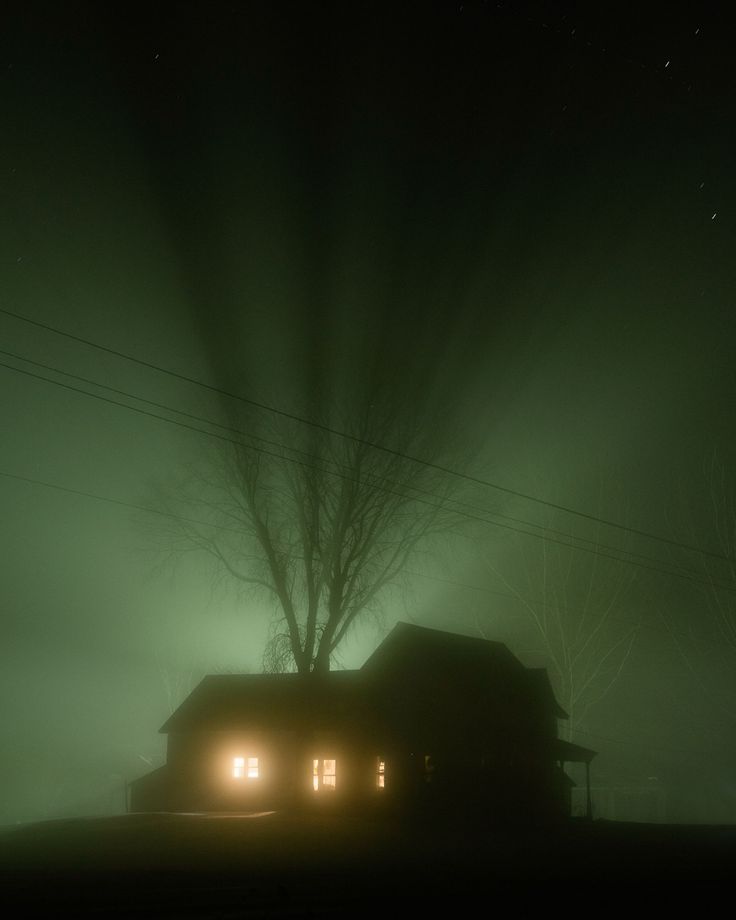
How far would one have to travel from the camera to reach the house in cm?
4078

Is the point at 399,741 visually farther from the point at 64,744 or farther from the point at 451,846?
the point at 64,744

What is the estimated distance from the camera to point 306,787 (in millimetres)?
40719

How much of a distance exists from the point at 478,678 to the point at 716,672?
3465 cm

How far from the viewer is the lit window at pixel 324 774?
134 feet

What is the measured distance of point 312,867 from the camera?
19.9 metres

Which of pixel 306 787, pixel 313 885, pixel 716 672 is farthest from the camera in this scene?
pixel 716 672

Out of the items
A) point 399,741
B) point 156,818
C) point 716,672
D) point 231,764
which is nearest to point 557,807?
point 399,741

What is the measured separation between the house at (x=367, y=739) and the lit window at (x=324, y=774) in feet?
0.13

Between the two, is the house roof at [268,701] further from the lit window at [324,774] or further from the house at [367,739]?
the lit window at [324,774]

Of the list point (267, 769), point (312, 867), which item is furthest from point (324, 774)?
point (312, 867)

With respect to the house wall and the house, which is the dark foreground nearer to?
the house wall

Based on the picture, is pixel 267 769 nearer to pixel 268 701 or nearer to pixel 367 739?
pixel 268 701

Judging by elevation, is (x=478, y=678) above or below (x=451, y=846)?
above

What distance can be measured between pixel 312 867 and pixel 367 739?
21337 mm
